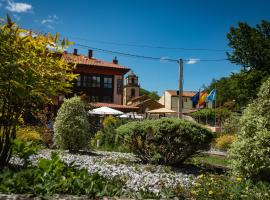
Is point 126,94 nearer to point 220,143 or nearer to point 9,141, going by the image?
point 220,143

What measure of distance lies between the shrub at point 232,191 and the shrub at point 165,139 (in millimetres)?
3335

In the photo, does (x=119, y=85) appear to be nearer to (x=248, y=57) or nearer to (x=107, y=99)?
(x=107, y=99)

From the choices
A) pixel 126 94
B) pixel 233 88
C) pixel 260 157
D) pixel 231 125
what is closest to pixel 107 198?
pixel 260 157

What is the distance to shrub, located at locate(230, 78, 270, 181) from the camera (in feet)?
20.4

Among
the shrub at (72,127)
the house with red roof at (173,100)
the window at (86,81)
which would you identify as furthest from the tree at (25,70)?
the house with red roof at (173,100)

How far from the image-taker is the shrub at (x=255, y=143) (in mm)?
6207

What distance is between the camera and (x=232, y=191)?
5332 mm

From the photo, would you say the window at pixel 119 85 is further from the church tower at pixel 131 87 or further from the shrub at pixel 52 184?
the shrub at pixel 52 184

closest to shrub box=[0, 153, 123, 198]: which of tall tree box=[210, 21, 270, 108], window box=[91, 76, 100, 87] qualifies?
tall tree box=[210, 21, 270, 108]

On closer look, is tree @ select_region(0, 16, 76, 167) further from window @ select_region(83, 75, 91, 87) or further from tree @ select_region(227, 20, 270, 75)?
window @ select_region(83, 75, 91, 87)

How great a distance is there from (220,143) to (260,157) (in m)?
12.7

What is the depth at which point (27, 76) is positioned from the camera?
19.1 ft

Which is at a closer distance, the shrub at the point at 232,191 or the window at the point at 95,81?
the shrub at the point at 232,191

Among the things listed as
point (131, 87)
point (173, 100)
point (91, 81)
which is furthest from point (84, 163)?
point (131, 87)
